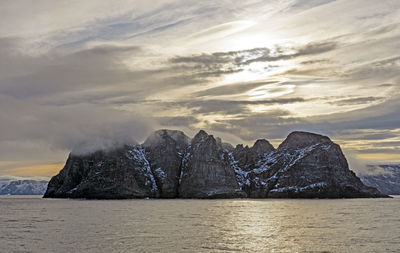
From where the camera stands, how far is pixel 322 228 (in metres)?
108

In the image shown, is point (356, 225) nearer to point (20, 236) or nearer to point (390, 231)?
point (390, 231)

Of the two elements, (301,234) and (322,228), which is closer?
(301,234)

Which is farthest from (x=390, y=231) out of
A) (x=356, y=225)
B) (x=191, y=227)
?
(x=191, y=227)

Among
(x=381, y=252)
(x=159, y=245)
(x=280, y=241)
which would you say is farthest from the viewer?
(x=280, y=241)

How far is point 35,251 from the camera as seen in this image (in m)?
72.4

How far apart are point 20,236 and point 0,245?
13.4 meters

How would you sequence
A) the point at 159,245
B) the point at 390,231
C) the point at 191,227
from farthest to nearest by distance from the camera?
the point at 191,227, the point at 390,231, the point at 159,245

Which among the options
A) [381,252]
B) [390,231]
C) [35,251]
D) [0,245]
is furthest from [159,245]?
[390,231]

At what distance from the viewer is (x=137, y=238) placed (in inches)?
3430

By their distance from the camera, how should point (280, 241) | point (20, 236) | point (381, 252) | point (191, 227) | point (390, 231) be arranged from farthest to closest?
point (191, 227), point (390, 231), point (20, 236), point (280, 241), point (381, 252)

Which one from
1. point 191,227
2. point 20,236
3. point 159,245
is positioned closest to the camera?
point 159,245

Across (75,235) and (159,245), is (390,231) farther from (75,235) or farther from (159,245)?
(75,235)

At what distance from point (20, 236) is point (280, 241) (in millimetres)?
56480

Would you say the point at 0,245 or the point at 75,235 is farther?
the point at 75,235
